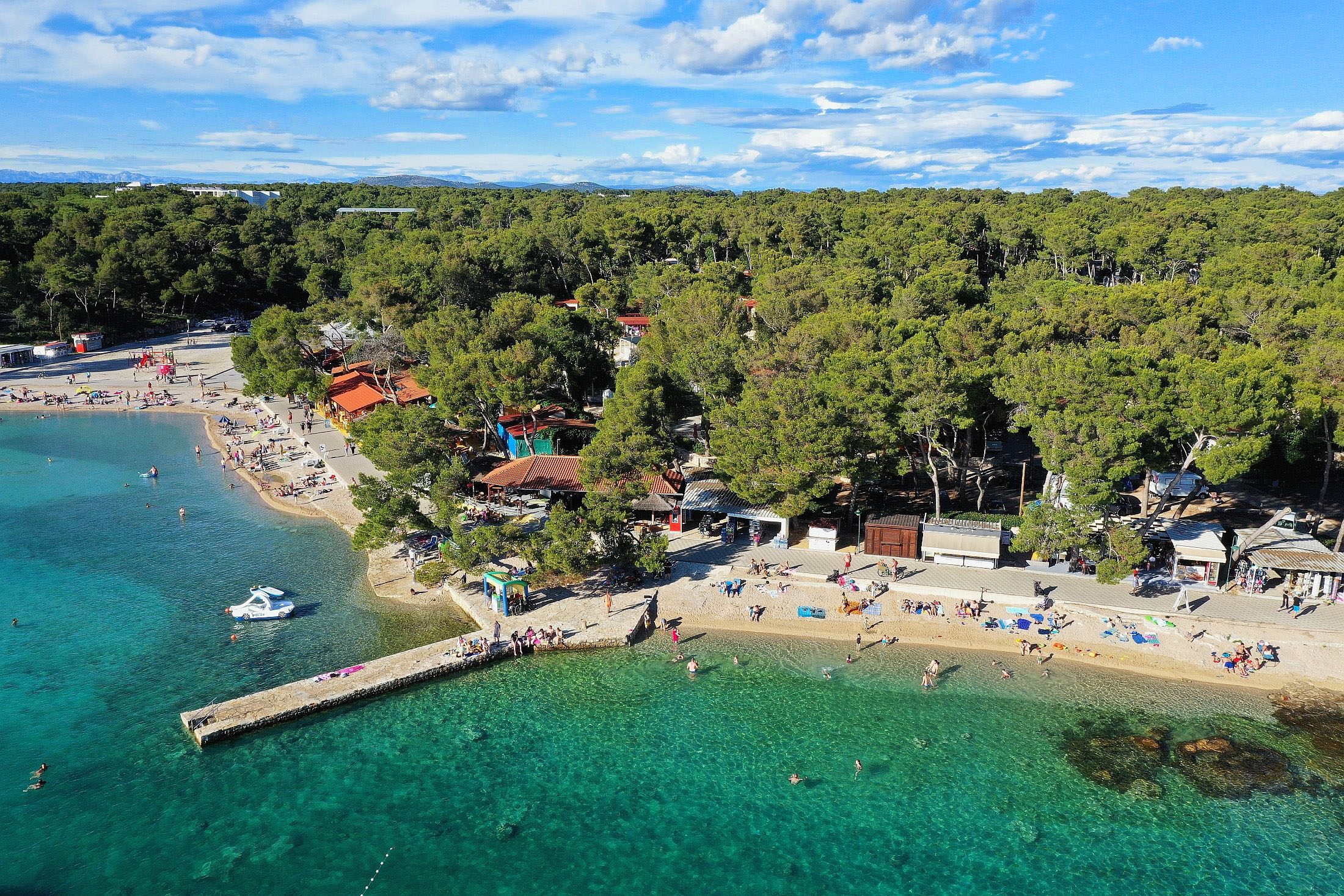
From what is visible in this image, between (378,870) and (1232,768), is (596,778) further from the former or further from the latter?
(1232,768)

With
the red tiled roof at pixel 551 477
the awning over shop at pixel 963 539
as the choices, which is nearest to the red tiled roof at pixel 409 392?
the red tiled roof at pixel 551 477

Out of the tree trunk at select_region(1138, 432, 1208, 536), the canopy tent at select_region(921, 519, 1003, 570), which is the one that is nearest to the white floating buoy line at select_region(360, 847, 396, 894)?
the canopy tent at select_region(921, 519, 1003, 570)

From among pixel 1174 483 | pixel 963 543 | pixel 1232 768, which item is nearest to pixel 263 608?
pixel 963 543

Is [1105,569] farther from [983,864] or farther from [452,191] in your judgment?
[452,191]

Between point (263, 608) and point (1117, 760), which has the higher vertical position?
point (263, 608)

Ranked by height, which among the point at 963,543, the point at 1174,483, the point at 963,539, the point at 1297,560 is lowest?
the point at 963,543

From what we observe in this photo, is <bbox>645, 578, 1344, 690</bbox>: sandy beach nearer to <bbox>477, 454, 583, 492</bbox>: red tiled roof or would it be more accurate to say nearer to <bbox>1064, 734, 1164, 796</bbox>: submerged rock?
<bbox>1064, 734, 1164, 796</bbox>: submerged rock

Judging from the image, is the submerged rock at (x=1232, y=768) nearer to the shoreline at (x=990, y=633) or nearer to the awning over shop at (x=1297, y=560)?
the shoreline at (x=990, y=633)
